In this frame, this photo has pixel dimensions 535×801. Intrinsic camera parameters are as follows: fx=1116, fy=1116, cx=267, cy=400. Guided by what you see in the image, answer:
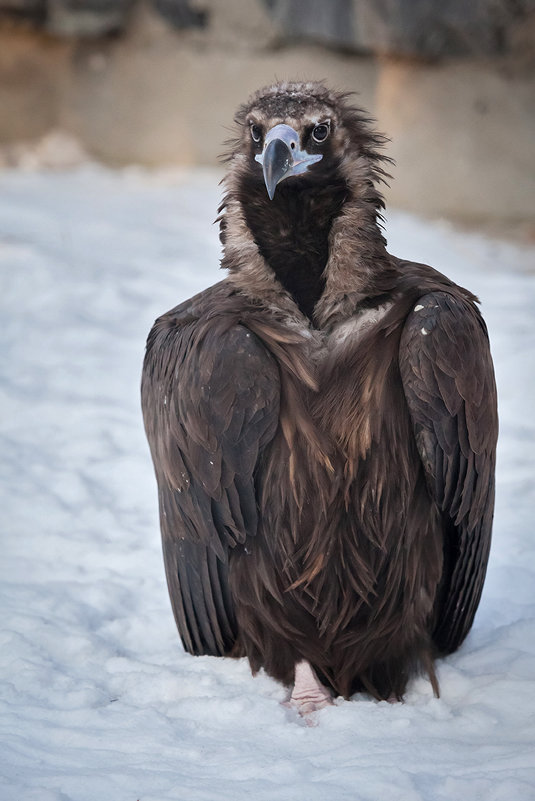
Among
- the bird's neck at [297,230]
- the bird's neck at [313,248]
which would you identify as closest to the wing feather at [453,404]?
the bird's neck at [313,248]

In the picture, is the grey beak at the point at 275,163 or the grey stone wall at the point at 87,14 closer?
the grey beak at the point at 275,163

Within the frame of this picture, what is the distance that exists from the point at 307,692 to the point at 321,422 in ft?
2.62

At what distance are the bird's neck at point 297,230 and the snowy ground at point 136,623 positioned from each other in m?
1.16

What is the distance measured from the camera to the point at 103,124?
9.77 meters

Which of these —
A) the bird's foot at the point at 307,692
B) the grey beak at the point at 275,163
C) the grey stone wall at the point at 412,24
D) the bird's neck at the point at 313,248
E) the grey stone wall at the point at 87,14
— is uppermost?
the grey stone wall at the point at 87,14

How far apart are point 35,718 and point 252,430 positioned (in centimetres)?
98

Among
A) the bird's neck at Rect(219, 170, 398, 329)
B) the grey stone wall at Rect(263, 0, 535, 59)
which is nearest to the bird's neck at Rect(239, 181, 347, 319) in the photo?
the bird's neck at Rect(219, 170, 398, 329)

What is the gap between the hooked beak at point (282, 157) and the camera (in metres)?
2.86

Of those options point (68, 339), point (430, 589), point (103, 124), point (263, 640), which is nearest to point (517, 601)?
point (430, 589)

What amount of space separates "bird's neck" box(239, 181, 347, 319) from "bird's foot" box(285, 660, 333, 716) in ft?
3.38

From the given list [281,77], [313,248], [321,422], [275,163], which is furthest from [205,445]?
[281,77]

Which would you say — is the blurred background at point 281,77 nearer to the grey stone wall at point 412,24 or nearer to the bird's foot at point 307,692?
the grey stone wall at point 412,24

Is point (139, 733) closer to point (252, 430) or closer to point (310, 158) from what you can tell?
point (252, 430)

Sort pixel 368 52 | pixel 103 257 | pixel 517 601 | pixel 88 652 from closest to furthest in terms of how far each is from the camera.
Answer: pixel 88 652 < pixel 517 601 < pixel 103 257 < pixel 368 52
